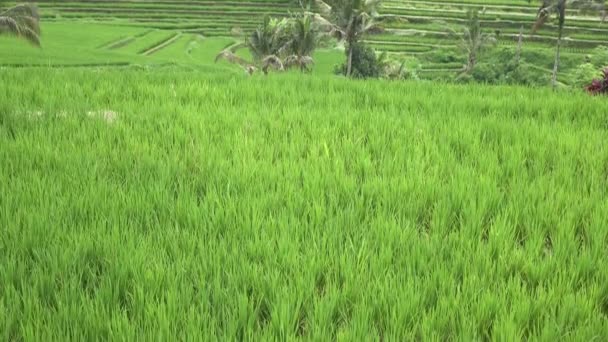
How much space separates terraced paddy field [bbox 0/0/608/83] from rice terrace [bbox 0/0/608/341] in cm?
2640

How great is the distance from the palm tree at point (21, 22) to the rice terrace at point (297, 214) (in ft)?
41.4

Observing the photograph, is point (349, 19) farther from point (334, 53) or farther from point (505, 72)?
point (334, 53)

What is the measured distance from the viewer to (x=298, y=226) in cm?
190

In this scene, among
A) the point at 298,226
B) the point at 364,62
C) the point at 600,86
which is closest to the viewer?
the point at 298,226

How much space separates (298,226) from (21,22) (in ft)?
59.3

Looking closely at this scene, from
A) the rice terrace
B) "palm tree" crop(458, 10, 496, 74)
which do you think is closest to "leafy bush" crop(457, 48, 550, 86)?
"palm tree" crop(458, 10, 496, 74)

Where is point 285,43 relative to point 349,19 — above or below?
below

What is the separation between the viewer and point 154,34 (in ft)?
122

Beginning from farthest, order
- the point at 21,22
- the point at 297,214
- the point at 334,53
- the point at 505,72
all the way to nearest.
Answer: the point at 334,53 → the point at 505,72 → the point at 21,22 → the point at 297,214

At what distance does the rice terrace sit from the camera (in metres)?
1.38

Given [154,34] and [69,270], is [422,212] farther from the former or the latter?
[154,34]

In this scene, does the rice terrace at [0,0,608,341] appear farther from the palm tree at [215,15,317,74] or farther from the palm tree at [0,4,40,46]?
the palm tree at [215,15,317,74]

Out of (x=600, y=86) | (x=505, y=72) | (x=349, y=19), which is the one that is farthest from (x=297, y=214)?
(x=505, y=72)

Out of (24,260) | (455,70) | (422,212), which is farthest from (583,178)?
(455,70)
